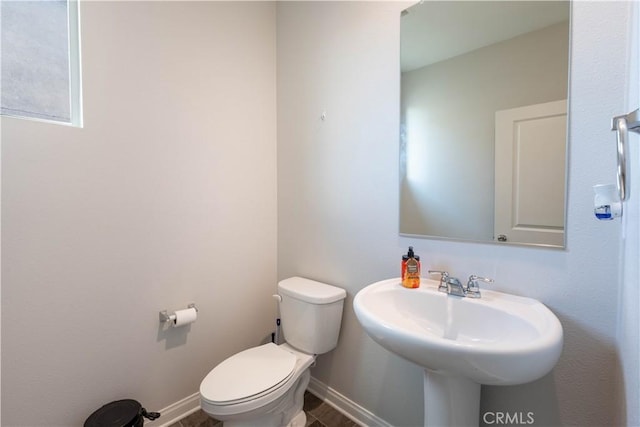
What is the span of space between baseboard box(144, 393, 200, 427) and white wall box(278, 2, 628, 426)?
69 cm

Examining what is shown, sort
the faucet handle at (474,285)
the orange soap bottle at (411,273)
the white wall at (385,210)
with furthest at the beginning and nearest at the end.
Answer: the orange soap bottle at (411,273)
the faucet handle at (474,285)
the white wall at (385,210)

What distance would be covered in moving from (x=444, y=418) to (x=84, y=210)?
1.60 m

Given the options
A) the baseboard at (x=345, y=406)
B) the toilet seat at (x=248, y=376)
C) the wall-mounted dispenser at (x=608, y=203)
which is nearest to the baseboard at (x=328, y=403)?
the baseboard at (x=345, y=406)

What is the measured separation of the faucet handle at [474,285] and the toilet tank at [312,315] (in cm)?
64

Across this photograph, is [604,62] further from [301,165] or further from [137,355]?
[137,355]

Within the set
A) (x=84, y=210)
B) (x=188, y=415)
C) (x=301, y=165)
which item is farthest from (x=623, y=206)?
(x=188, y=415)

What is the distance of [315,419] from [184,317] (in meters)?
0.89

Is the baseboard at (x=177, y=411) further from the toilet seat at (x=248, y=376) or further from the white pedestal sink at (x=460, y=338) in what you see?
the white pedestal sink at (x=460, y=338)

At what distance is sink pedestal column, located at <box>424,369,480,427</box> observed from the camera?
0.90 metres

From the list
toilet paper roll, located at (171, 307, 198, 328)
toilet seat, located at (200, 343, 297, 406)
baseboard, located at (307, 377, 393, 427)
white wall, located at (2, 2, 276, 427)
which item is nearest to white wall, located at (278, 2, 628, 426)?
baseboard, located at (307, 377, 393, 427)

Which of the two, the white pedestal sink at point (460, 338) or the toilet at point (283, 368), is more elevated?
the white pedestal sink at point (460, 338)

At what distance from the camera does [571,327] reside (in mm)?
886

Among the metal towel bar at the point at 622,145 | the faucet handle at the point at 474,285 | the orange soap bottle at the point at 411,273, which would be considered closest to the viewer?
the metal towel bar at the point at 622,145

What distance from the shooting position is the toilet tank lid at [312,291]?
1.40 metres
